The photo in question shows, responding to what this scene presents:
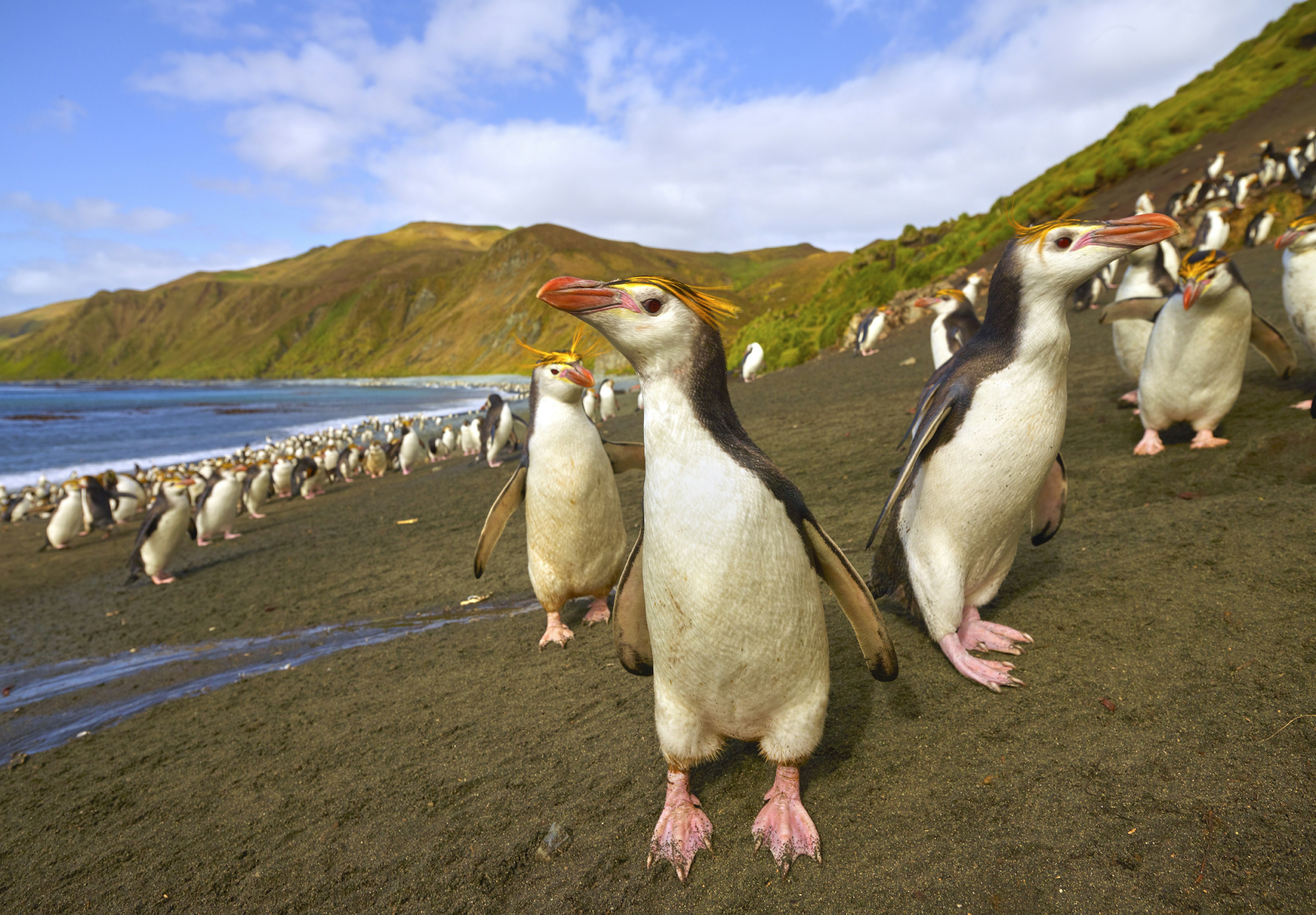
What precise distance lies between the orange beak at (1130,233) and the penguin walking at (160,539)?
31.9 ft

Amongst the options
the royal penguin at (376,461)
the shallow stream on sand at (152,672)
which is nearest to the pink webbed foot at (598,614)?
the shallow stream on sand at (152,672)

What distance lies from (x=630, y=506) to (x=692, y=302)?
5601 millimetres

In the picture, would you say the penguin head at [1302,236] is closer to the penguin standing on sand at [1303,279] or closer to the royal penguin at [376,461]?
the penguin standing on sand at [1303,279]

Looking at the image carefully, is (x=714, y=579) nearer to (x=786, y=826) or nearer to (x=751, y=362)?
(x=786, y=826)

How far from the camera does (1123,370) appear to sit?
667cm

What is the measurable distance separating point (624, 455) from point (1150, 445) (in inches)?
167

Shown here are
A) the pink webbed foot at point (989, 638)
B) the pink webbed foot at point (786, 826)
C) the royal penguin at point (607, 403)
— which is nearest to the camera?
the pink webbed foot at point (786, 826)

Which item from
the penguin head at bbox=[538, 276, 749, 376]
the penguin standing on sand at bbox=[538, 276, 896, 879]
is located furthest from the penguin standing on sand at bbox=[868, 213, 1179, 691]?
the penguin head at bbox=[538, 276, 749, 376]

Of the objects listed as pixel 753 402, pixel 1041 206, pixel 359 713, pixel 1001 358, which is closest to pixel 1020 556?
pixel 1001 358

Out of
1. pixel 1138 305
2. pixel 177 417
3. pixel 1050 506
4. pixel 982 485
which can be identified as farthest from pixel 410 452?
pixel 177 417

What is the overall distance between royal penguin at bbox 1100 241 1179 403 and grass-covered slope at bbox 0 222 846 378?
63.7 metres

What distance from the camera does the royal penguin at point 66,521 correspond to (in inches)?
429

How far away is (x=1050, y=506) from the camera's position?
10.2 ft

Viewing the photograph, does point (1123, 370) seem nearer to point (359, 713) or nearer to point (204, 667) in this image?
point (359, 713)
